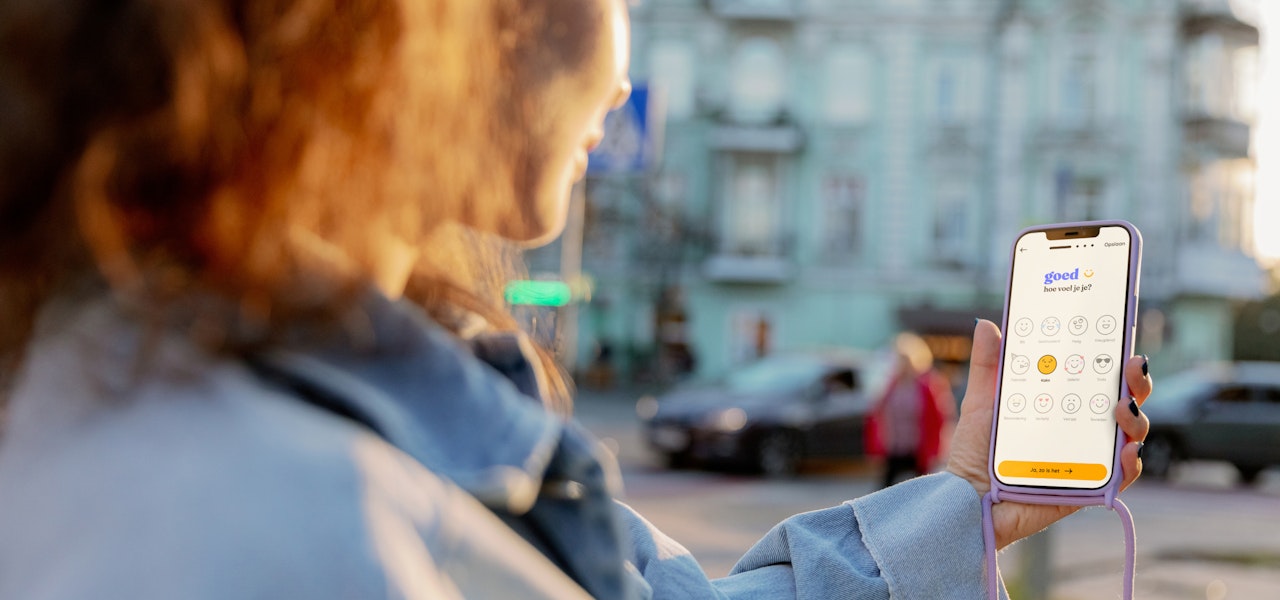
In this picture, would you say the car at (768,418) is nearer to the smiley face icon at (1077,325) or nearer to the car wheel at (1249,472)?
the car wheel at (1249,472)

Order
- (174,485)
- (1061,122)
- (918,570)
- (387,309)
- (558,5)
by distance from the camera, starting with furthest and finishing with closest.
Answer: (1061,122)
(918,570)
(558,5)
(387,309)
(174,485)

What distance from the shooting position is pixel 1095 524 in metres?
11.8

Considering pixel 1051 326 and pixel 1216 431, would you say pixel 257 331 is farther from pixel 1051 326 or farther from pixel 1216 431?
pixel 1216 431

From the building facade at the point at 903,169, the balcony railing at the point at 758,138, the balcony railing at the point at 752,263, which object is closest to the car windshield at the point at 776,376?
the balcony railing at the point at 752,263

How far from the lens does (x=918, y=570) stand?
1454 millimetres

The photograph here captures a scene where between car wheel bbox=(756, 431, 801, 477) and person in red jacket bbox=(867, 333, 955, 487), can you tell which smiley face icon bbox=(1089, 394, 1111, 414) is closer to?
person in red jacket bbox=(867, 333, 955, 487)

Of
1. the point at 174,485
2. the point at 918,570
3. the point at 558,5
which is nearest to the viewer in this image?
the point at 174,485

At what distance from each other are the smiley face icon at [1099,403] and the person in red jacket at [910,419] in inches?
348

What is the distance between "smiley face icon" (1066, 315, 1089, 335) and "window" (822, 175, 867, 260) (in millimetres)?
30473

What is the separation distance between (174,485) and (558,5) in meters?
0.56

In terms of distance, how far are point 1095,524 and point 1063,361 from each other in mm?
10869

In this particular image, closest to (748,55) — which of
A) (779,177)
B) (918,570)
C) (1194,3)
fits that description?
(779,177)

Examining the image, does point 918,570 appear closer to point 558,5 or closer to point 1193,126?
point 558,5

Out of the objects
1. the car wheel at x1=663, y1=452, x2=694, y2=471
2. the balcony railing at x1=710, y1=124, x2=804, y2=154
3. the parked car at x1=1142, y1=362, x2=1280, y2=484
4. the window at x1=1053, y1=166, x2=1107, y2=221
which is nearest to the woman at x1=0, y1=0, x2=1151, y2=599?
the car wheel at x1=663, y1=452, x2=694, y2=471
